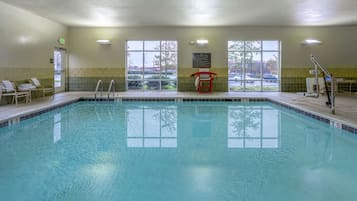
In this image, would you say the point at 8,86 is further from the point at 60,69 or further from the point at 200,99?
the point at 200,99

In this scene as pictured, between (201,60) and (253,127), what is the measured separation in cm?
594

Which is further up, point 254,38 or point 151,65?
point 254,38

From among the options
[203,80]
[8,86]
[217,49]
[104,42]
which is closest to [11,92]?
[8,86]

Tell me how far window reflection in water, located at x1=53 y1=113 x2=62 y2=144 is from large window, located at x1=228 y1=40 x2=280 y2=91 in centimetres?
669

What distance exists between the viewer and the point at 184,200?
2531 mm

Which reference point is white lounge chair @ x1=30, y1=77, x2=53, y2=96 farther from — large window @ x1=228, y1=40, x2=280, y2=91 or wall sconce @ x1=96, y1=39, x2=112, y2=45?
large window @ x1=228, y1=40, x2=280, y2=91

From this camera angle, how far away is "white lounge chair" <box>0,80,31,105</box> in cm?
724

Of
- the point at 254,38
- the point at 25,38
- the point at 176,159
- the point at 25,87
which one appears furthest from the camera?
the point at 254,38

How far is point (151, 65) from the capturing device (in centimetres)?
1188

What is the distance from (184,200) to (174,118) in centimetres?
424

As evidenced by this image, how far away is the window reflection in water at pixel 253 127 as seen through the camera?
459 centimetres

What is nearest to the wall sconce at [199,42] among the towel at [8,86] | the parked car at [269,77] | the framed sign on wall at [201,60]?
the framed sign on wall at [201,60]

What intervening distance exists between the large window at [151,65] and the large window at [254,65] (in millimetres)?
2141

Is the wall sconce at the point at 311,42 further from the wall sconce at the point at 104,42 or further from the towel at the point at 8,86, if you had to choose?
the towel at the point at 8,86
